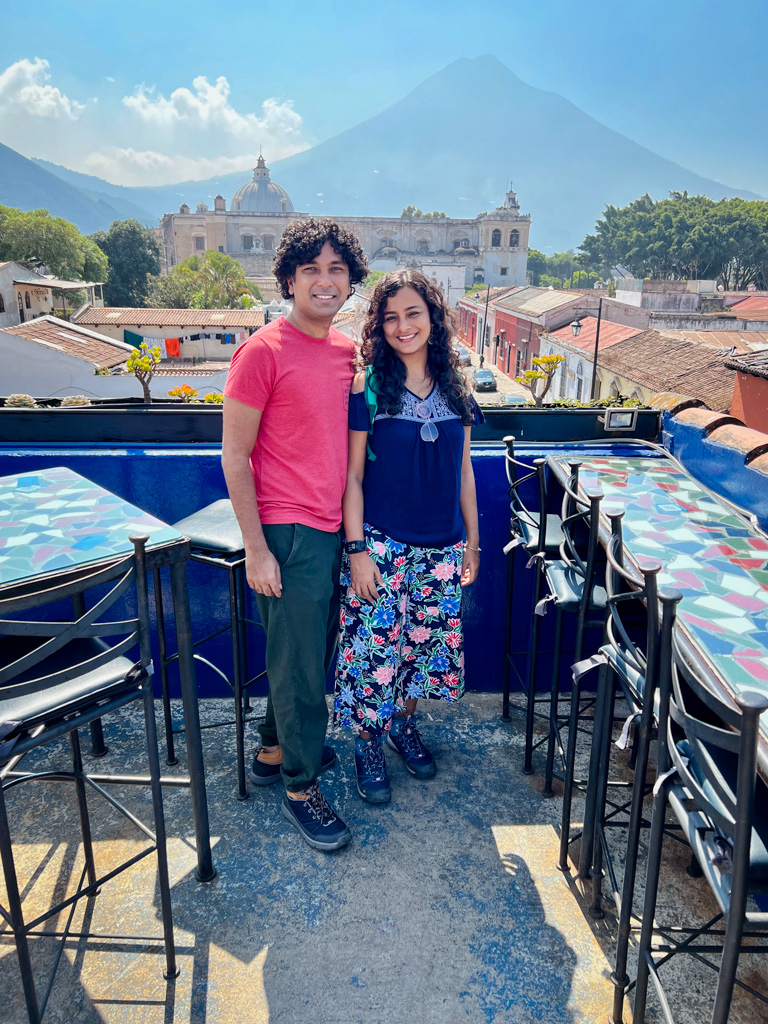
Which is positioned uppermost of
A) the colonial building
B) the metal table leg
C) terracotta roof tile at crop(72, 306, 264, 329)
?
the colonial building

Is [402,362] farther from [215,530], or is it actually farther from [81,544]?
[81,544]

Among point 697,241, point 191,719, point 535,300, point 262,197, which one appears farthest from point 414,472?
point 262,197

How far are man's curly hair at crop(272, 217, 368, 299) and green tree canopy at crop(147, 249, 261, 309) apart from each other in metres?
38.5

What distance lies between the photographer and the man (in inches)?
78.1

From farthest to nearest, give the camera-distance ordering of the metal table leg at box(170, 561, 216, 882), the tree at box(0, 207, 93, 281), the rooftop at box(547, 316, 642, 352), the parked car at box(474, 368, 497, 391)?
the tree at box(0, 207, 93, 281)
the parked car at box(474, 368, 497, 391)
the rooftop at box(547, 316, 642, 352)
the metal table leg at box(170, 561, 216, 882)

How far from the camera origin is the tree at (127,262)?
146 feet

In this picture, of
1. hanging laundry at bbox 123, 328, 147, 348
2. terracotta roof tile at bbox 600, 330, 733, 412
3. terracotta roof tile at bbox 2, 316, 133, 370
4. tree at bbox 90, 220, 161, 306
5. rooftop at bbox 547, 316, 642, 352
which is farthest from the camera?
tree at bbox 90, 220, 161, 306

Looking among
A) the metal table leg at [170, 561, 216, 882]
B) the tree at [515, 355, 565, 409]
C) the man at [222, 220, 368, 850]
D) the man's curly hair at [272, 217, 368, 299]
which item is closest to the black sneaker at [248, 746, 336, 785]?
the man at [222, 220, 368, 850]

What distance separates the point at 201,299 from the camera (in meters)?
39.3

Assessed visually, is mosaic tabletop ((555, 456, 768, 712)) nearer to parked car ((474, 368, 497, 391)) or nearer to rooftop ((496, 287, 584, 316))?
parked car ((474, 368, 497, 391))

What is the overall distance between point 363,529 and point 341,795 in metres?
0.94

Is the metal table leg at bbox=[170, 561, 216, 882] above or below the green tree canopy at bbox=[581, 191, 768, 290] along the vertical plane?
below

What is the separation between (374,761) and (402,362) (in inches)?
52.3

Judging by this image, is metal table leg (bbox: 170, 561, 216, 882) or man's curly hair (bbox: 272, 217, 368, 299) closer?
metal table leg (bbox: 170, 561, 216, 882)
